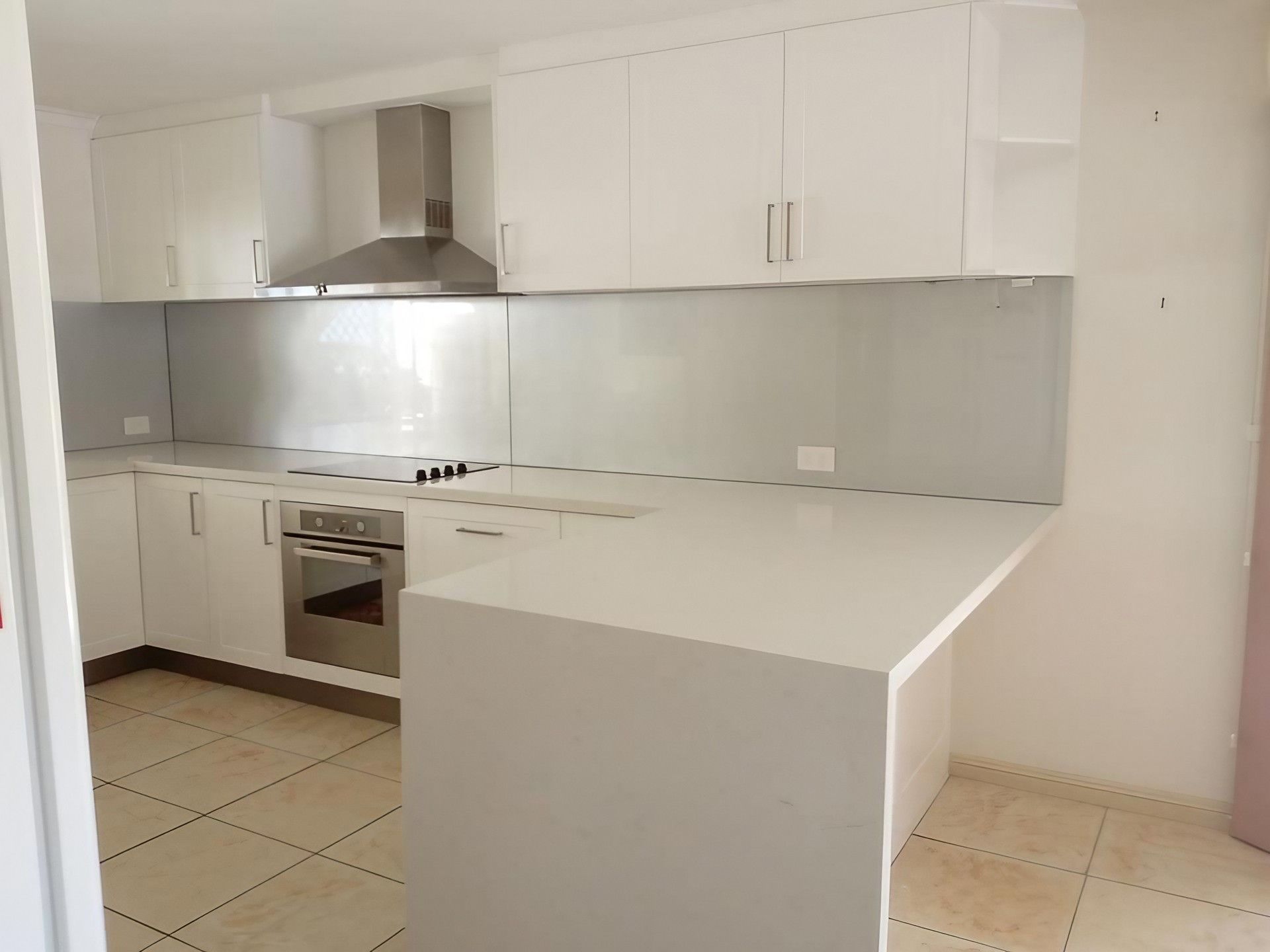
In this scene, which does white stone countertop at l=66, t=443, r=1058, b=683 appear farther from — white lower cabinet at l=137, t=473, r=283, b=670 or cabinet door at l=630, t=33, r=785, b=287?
cabinet door at l=630, t=33, r=785, b=287

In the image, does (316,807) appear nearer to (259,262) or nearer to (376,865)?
(376,865)

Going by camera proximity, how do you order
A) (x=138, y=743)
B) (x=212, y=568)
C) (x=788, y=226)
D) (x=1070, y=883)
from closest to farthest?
(x=1070, y=883) < (x=788, y=226) < (x=138, y=743) < (x=212, y=568)

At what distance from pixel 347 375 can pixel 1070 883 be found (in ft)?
10.3

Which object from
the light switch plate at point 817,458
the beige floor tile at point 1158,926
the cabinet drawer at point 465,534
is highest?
the light switch plate at point 817,458

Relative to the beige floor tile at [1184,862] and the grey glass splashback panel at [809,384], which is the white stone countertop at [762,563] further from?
the beige floor tile at [1184,862]

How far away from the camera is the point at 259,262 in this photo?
386cm

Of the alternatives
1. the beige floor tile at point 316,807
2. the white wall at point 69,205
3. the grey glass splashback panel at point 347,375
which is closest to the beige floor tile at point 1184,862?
the beige floor tile at point 316,807

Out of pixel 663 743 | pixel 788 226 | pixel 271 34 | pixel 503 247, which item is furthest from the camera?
pixel 503 247

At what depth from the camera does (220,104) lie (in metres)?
3.87

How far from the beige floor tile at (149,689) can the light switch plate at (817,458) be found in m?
2.50

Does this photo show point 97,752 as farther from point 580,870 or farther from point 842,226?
point 842,226

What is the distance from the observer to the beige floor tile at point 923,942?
2.26 m

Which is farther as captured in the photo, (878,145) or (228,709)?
(228,709)

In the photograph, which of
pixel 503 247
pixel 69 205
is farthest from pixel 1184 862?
pixel 69 205
